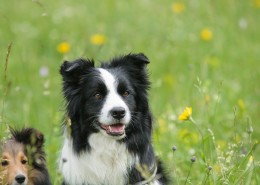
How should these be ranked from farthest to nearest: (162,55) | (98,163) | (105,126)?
(162,55)
(98,163)
(105,126)

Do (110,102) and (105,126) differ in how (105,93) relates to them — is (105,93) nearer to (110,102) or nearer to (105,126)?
(110,102)

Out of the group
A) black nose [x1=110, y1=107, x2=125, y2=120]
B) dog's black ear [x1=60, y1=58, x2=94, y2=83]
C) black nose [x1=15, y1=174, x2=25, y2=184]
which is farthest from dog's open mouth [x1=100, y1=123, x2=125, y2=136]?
black nose [x1=15, y1=174, x2=25, y2=184]

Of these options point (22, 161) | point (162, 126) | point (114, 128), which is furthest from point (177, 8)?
point (22, 161)

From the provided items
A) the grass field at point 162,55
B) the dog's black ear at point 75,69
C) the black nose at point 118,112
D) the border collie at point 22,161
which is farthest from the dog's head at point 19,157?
the grass field at point 162,55

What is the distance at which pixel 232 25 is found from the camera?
11.2m

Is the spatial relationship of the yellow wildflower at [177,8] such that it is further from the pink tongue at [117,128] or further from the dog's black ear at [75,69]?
the pink tongue at [117,128]

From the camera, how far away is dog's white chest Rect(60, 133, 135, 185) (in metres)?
5.34

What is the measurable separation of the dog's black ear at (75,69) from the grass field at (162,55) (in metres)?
1.22

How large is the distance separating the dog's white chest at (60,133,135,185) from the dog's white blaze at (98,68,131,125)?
23 cm

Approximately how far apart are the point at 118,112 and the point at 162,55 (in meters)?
4.93

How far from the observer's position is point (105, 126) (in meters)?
5.19

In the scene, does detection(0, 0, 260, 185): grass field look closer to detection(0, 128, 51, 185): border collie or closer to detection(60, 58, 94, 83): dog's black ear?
detection(0, 128, 51, 185): border collie

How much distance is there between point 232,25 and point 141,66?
6051mm

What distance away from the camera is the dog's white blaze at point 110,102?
5098 millimetres
